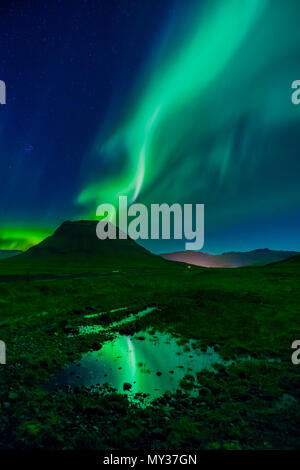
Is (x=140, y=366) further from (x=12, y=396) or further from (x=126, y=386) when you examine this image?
(x=12, y=396)

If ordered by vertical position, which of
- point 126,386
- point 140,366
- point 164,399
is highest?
point 164,399

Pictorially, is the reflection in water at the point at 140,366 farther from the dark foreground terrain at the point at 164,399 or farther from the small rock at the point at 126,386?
the dark foreground terrain at the point at 164,399

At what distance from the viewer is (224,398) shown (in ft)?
33.0

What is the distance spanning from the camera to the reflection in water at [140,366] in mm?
11648

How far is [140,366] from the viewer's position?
1409cm

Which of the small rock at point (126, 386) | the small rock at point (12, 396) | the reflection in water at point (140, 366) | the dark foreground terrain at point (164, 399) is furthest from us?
the reflection in water at point (140, 366)

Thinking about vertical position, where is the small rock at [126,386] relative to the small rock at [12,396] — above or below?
below

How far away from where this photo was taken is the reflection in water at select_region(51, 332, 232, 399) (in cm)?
1165

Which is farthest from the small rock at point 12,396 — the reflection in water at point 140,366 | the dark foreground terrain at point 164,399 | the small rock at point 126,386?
the small rock at point 126,386

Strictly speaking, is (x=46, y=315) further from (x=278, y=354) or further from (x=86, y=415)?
(x=278, y=354)

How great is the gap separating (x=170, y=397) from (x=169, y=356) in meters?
5.62

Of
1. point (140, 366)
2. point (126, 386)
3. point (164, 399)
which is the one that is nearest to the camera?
point (164, 399)

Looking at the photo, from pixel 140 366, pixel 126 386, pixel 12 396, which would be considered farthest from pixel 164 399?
pixel 12 396
